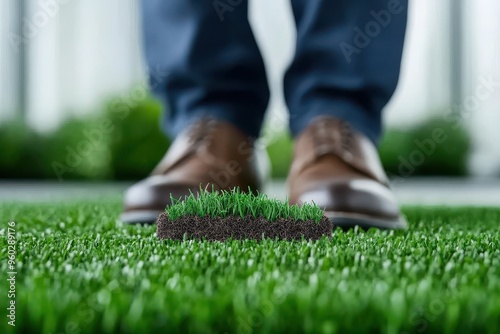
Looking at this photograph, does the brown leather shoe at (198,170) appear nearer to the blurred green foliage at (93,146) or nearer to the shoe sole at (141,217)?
the shoe sole at (141,217)

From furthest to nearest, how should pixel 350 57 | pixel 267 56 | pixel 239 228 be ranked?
pixel 267 56
pixel 350 57
pixel 239 228

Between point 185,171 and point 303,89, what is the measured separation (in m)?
0.42

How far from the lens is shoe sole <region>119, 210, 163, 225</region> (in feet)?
4.81

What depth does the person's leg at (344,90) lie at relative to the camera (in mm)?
1458

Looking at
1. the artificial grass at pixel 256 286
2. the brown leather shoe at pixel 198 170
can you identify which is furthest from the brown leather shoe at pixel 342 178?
the artificial grass at pixel 256 286

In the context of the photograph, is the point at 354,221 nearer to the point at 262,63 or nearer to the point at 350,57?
the point at 350,57

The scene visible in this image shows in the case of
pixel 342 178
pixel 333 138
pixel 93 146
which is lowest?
pixel 342 178

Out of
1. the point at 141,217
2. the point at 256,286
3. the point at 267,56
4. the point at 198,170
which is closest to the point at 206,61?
the point at 198,170

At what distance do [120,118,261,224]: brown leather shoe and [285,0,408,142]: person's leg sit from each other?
0.22 metres

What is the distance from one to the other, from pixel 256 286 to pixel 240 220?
16.0 inches

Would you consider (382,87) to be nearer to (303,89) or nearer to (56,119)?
(303,89)

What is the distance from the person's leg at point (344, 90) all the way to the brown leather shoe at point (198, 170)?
14cm

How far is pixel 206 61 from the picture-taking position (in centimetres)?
170

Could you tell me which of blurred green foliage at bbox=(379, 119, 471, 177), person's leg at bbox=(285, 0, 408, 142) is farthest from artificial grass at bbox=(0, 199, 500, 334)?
blurred green foliage at bbox=(379, 119, 471, 177)
